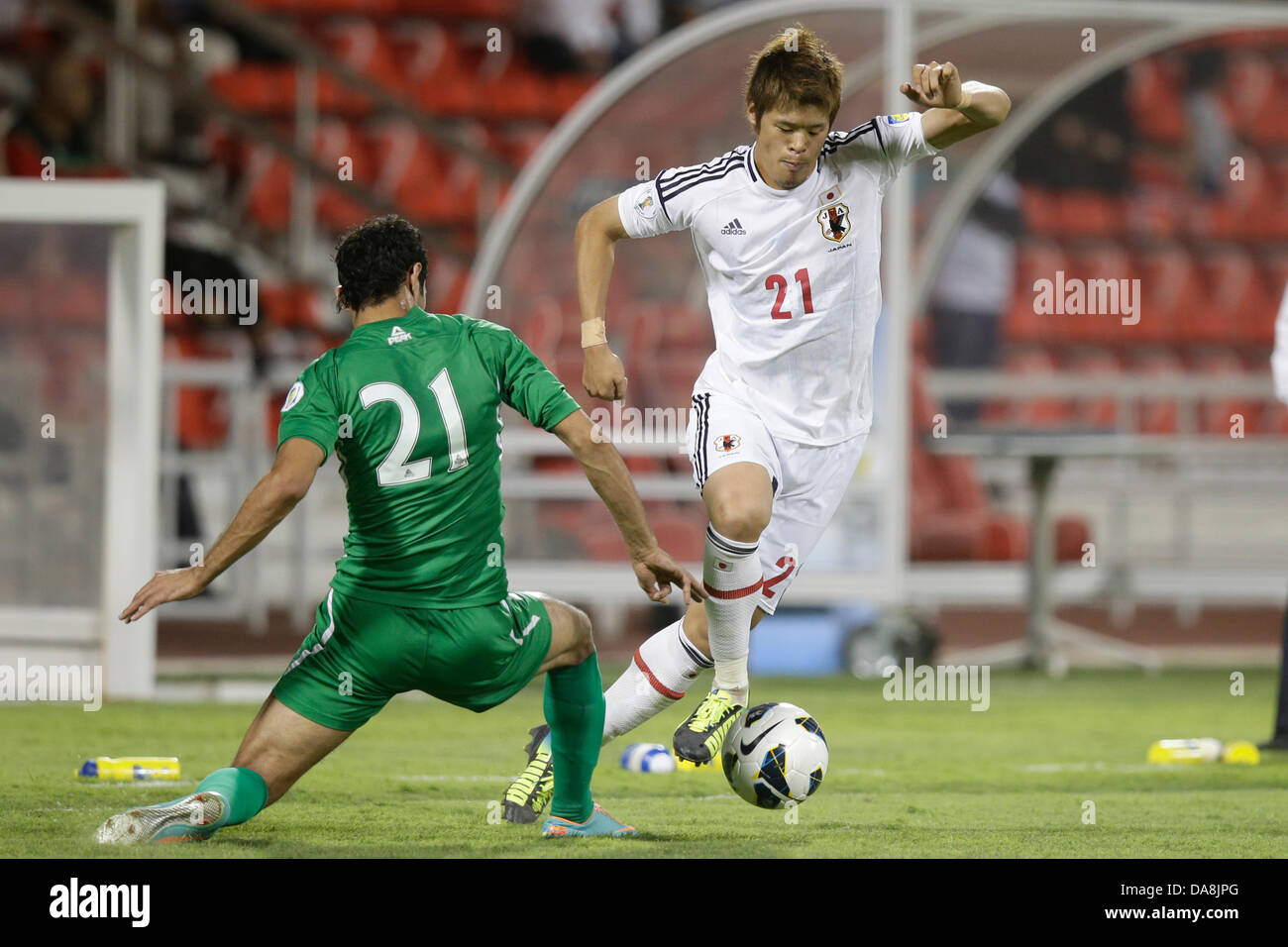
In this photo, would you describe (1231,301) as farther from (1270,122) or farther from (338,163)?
(338,163)

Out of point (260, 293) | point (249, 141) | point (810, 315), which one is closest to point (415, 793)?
point (810, 315)

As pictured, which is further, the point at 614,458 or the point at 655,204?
the point at 655,204

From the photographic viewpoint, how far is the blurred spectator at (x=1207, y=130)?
17797mm

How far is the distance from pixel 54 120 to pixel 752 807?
9401 mm

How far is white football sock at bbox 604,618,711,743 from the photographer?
5.15 m

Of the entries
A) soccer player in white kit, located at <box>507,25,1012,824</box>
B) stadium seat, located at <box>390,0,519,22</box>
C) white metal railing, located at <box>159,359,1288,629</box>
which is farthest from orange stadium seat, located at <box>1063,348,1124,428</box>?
soccer player in white kit, located at <box>507,25,1012,824</box>

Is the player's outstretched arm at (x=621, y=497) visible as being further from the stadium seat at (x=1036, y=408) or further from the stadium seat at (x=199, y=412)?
the stadium seat at (x=1036, y=408)

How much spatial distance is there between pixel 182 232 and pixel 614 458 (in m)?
10.3

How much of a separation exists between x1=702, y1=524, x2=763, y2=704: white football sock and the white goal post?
3805 mm

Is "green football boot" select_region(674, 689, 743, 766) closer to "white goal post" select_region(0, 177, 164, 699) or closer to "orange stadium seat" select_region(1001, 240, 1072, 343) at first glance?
"white goal post" select_region(0, 177, 164, 699)

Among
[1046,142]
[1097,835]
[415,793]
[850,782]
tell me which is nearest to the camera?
[1097,835]

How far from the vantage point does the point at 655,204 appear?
5082 mm

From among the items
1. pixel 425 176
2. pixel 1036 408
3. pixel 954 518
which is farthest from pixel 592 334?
pixel 1036 408

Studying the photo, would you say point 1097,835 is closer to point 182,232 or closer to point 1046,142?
point 182,232
